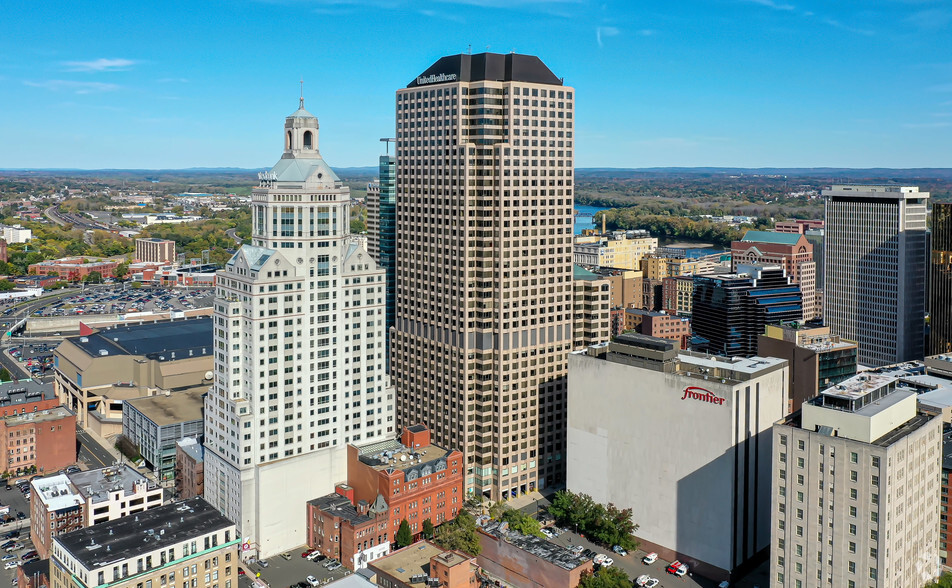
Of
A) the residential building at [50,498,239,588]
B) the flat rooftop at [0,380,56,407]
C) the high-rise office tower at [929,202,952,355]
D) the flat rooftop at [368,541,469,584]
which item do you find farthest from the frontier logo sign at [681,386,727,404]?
the high-rise office tower at [929,202,952,355]

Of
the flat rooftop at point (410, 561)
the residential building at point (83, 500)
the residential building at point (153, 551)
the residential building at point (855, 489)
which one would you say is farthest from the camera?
the residential building at point (83, 500)

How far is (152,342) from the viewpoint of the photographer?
180 meters

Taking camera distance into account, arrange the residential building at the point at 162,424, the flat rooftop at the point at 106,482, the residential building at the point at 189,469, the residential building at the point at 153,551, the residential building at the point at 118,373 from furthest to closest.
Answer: the residential building at the point at 118,373 → the residential building at the point at 162,424 → the residential building at the point at 189,469 → the flat rooftop at the point at 106,482 → the residential building at the point at 153,551

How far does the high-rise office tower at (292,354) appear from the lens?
4491 inches

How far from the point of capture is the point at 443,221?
430 feet

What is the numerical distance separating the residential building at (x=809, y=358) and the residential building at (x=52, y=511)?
105 metres

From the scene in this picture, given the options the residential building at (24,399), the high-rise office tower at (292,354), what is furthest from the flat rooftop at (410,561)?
the residential building at (24,399)

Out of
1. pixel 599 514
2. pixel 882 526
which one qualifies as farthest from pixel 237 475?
pixel 882 526

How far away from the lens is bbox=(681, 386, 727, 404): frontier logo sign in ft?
342

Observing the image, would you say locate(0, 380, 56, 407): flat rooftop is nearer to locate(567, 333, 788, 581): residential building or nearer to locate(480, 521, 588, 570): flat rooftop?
locate(480, 521, 588, 570): flat rooftop

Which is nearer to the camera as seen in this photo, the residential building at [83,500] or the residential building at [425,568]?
the residential building at [425,568]

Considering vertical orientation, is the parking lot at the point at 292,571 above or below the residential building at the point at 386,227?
below

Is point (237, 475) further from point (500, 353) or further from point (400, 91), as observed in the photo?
point (400, 91)

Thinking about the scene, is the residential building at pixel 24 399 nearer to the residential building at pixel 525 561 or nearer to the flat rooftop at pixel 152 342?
the flat rooftop at pixel 152 342
